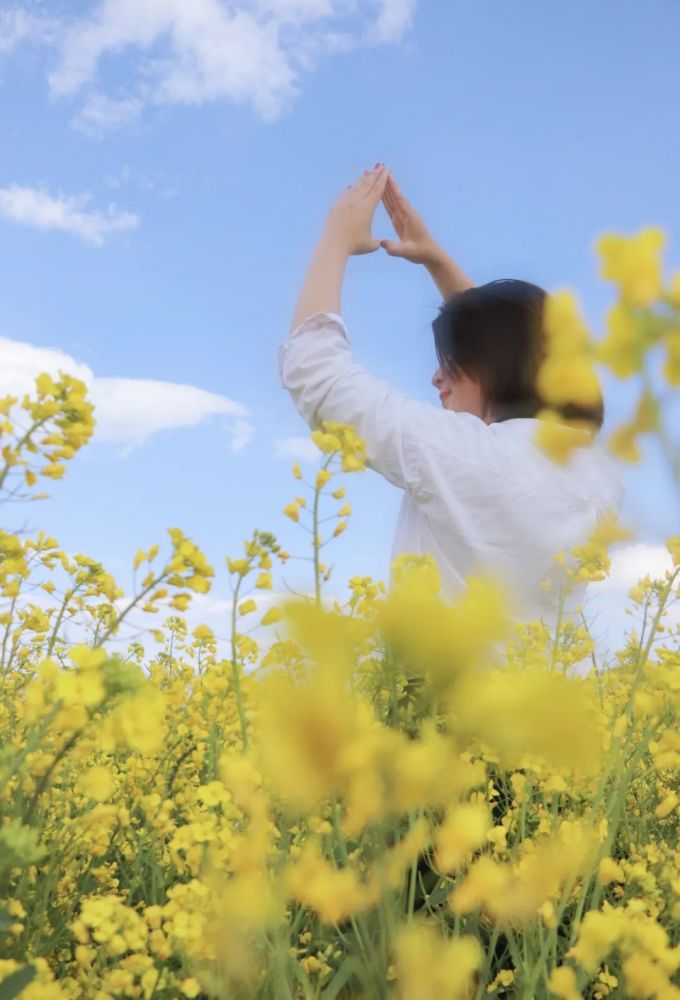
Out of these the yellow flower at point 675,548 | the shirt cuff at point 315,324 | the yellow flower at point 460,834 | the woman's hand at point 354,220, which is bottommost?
the yellow flower at point 460,834

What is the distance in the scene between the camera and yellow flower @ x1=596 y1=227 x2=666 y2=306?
0.61 metres

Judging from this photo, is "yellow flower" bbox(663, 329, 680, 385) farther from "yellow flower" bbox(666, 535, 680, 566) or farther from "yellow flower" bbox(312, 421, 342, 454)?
"yellow flower" bbox(666, 535, 680, 566)

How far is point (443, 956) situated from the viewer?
62 cm

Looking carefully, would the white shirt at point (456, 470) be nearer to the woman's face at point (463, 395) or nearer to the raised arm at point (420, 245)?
the woman's face at point (463, 395)

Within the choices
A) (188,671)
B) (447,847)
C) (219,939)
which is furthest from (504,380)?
(447,847)

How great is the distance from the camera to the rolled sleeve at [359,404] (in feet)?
6.66

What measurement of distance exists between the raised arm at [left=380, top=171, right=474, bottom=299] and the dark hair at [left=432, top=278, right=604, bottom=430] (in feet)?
2.40

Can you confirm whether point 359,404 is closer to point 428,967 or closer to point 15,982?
point 15,982

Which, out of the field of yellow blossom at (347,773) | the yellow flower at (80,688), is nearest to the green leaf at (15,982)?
the field of yellow blossom at (347,773)

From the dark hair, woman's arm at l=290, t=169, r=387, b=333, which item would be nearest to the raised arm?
woman's arm at l=290, t=169, r=387, b=333

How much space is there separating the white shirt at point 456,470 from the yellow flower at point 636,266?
4.60 feet

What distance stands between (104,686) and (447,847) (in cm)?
38

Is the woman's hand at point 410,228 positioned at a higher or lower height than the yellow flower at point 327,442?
higher

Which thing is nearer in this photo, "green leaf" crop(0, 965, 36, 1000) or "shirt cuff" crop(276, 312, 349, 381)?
"green leaf" crop(0, 965, 36, 1000)
